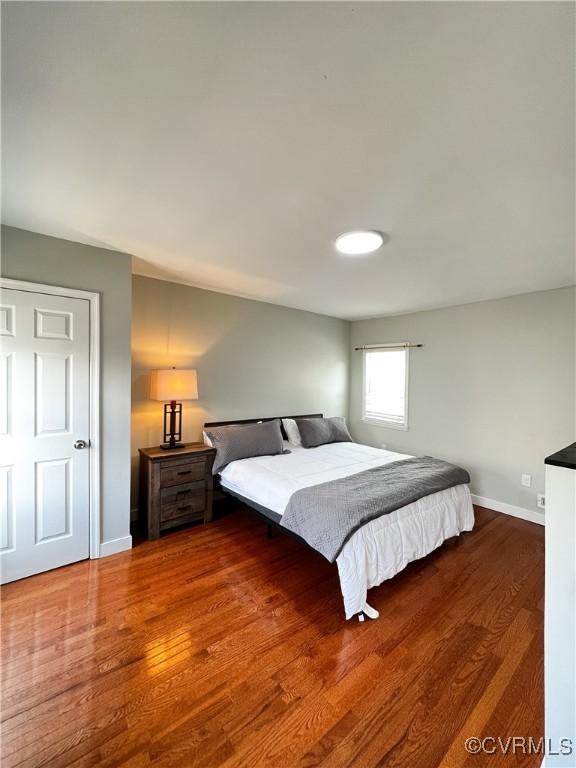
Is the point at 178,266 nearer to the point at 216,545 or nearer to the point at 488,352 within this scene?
the point at 216,545

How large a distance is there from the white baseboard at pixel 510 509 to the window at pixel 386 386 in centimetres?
120

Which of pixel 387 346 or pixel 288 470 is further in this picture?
pixel 387 346

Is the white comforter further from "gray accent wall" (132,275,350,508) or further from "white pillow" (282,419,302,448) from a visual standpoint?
"gray accent wall" (132,275,350,508)

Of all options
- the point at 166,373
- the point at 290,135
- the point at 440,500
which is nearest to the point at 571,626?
the point at 440,500

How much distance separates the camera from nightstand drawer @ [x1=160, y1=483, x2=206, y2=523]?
279 cm

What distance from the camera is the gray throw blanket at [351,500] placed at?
191 cm

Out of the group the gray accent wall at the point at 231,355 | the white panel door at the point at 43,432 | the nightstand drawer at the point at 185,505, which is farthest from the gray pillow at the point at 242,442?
the white panel door at the point at 43,432

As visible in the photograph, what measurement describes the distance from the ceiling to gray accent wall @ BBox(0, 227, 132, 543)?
0.24m

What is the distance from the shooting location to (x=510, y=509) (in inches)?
131

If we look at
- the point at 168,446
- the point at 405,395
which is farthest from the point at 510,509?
the point at 168,446

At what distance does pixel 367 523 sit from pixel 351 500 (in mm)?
168

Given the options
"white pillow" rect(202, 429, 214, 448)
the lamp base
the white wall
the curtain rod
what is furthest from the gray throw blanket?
the curtain rod

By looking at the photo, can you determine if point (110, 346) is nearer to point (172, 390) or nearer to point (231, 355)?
point (172, 390)

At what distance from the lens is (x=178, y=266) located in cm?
276
